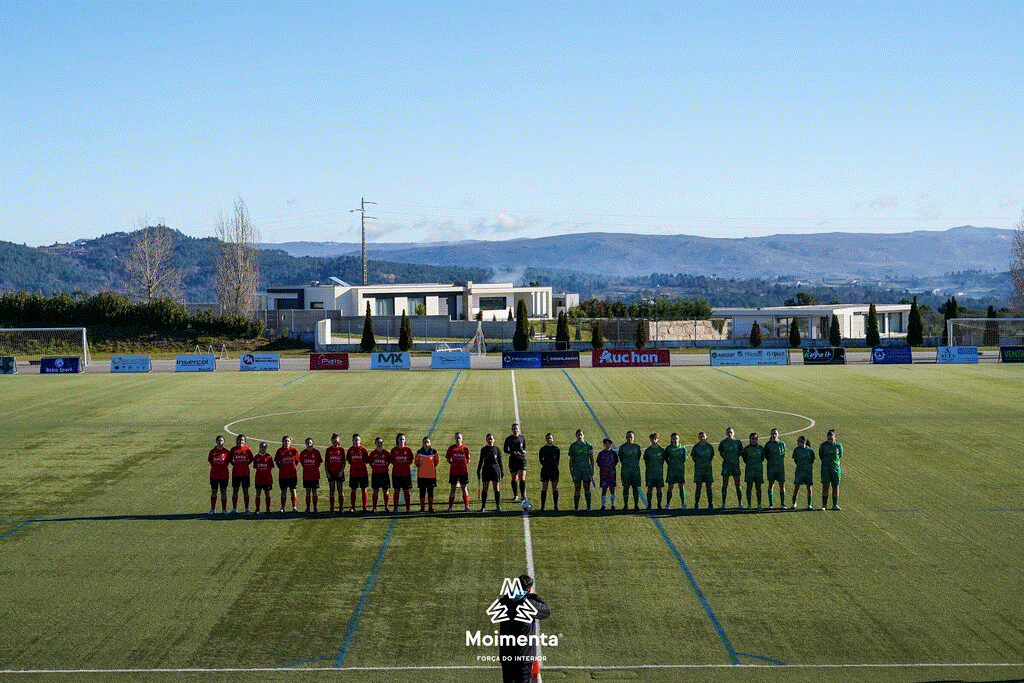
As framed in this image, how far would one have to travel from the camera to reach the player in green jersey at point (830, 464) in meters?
21.4

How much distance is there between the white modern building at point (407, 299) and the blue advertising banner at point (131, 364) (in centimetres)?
4277

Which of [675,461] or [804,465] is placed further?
[804,465]

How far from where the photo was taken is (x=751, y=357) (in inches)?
2245

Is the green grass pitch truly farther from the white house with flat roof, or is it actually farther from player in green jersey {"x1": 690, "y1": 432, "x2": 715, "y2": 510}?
the white house with flat roof

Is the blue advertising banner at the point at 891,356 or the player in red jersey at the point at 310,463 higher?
the blue advertising banner at the point at 891,356

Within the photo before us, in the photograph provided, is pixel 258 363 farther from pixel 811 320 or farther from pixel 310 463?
pixel 811 320

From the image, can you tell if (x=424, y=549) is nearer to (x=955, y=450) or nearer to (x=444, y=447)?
(x=444, y=447)

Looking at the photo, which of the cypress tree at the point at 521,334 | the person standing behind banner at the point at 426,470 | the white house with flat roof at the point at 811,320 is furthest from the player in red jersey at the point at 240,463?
the white house with flat roof at the point at 811,320

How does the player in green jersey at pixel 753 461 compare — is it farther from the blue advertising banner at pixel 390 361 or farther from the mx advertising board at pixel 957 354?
the mx advertising board at pixel 957 354

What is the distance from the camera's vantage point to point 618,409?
38.2 metres

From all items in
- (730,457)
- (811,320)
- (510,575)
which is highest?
(811,320)

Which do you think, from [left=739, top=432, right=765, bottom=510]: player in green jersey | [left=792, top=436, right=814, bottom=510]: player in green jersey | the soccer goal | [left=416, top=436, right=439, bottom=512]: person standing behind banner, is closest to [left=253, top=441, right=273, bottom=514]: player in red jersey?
[left=416, top=436, right=439, bottom=512]: person standing behind banner

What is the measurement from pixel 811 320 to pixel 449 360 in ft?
144

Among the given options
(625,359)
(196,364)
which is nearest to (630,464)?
(625,359)
